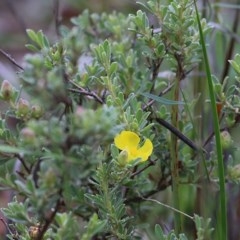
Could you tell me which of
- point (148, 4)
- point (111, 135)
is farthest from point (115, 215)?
point (148, 4)

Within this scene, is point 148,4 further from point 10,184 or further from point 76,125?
point 76,125

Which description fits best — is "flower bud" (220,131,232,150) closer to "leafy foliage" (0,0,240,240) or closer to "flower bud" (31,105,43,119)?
"leafy foliage" (0,0,240,240)

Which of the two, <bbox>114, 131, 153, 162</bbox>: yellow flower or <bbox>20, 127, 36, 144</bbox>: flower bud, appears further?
<bbox>114, 131, 153, 162</bbox>: yellow flower

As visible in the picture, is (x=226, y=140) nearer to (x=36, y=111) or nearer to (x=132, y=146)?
(x=132, y=146)

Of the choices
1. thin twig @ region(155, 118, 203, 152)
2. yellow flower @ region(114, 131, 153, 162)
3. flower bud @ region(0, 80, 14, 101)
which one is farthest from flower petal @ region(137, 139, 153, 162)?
flower bud @ region(0, 80, 14, 101)

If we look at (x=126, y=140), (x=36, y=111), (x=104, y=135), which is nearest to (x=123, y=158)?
(x=126, y=140)

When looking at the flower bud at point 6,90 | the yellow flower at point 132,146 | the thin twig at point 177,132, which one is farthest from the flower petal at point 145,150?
the flower bud at point 6,90
